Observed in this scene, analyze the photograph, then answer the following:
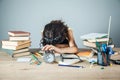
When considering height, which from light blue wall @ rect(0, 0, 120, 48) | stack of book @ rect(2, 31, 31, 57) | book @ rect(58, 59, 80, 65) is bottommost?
book @ rect(58, 59, 80, 65)

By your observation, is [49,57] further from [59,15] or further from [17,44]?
[59,15]

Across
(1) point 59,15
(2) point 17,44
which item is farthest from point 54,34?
(1) point 59,15

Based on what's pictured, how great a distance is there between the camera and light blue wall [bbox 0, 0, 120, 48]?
2934 mm

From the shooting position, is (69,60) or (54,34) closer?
(69,60)

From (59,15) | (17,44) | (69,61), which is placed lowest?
(69,61)

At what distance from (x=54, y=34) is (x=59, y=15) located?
902mm

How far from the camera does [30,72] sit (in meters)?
1.54

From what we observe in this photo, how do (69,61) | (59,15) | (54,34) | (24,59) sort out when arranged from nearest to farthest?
(69,61) → (24,59) → (54,34) → (59,15)

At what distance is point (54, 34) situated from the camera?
2.15 meters

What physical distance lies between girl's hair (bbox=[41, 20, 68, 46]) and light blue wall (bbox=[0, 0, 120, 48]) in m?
0.63

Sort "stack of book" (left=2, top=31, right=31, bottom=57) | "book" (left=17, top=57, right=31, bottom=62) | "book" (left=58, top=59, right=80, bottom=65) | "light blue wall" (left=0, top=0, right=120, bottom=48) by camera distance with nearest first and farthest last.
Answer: "book" (left=58, top=59, right=80, bottom=65) → "book" (left=17, top=57, right=31, bottom=62) → "stack of book" (left=2, top=31, right=31, bottom=57) → "light blue wall" (left=0, top=0, right=120, bottom=48)

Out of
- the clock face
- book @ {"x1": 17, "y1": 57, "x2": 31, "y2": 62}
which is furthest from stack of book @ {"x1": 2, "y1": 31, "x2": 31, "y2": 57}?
the clock face

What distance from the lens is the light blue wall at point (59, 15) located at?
2.93 meters

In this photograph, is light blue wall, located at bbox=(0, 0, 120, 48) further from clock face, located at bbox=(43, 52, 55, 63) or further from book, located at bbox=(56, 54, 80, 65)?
clock face, located at bbox=(43, 52, 55, 63)
